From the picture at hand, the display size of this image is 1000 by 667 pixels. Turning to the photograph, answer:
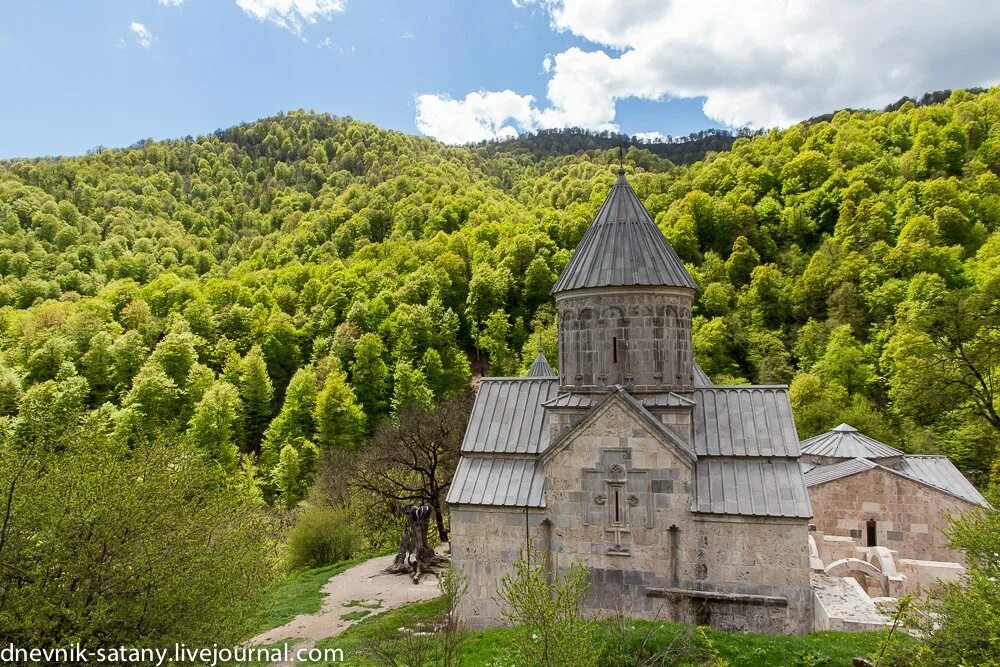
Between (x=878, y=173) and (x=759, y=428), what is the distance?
5069 centimetres

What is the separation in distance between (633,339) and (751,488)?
367cm

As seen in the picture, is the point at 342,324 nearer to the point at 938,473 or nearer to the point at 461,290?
the point at 461,290

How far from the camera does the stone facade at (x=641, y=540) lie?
10.1 metres

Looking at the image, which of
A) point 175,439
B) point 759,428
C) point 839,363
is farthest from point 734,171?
point 175,439

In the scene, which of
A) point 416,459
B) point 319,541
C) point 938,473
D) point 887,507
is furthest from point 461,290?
point 887,507

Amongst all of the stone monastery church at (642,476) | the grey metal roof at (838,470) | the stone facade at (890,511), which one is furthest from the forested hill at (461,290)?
the stone monastery church at (642,476)

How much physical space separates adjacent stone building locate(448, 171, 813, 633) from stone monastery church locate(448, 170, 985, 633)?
0.03 m

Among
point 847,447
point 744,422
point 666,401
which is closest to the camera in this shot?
point 666,401

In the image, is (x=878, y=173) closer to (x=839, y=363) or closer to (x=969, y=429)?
(x=839, y=363)

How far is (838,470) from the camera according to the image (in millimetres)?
16109

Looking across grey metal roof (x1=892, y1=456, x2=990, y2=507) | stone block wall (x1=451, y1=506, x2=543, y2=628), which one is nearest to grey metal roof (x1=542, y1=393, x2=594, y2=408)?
stone block wall (x1=451, y1=506, x2=543, y2=628)

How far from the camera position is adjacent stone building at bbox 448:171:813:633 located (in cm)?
1023

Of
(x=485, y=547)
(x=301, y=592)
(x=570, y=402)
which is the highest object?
(x=570, y=402)

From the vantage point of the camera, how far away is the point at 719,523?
1042cm
